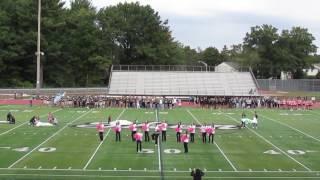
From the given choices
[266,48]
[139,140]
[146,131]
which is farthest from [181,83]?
[139,140]

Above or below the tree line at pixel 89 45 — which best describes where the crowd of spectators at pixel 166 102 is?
below

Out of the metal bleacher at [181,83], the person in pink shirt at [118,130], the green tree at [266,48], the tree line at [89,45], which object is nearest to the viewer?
the person in pink shirt at [118,130]

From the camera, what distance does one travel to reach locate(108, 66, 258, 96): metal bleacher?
72.8m

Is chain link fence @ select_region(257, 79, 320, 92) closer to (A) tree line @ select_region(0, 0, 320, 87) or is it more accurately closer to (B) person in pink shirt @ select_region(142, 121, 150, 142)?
(A) tree line @ select_region(0, 0, 320, 87)

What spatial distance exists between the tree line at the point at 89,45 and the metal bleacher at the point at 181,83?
12731mm

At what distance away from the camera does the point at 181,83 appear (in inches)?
2938

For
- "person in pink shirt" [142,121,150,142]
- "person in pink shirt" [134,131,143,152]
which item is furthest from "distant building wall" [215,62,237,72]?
"person in pink shirt" [134,131,143,152]

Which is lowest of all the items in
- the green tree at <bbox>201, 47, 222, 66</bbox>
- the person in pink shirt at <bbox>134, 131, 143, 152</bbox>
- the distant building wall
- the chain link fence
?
the person in pink shirt at <bbox>134, 131, 143, 152</bbox>

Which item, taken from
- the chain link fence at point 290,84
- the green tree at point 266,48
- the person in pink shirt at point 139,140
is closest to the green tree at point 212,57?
the green tree at point 266,48

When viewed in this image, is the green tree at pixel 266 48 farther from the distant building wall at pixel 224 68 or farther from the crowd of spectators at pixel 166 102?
the crowd of spectators at pixel 166 102

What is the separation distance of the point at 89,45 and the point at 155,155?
62.9m

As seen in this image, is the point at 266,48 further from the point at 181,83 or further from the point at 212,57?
the point at 181,83

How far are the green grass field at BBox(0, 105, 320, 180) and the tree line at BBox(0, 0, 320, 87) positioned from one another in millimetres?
44042

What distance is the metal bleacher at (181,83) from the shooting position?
239 ft
